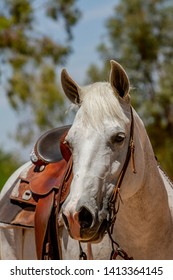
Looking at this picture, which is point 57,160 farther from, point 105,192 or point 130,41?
point 130,41

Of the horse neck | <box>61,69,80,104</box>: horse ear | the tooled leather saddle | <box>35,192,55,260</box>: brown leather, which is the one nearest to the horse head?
<box>61,69,80,104</box>: horse ear

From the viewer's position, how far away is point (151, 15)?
26.0m

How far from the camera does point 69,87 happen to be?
4.61 metres

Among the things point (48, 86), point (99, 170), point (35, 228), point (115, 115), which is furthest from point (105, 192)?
point (48, 86)

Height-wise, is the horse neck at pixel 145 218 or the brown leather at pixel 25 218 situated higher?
the horse neck at pixel 145 218

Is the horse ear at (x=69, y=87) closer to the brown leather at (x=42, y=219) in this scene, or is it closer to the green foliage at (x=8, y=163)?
the brown leather at (x=42, y=219)

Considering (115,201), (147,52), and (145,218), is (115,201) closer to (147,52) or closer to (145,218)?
(145,218)

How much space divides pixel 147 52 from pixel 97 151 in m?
21.4

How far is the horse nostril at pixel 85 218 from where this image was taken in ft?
13.2

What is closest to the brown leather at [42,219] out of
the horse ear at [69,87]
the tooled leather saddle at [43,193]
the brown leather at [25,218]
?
the tooled leather saddle at [43,193]

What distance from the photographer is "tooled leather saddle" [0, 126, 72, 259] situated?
16.5 ft

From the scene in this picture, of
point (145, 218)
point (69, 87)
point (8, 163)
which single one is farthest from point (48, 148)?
point (8, 163)

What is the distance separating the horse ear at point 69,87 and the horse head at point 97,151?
0.11m
